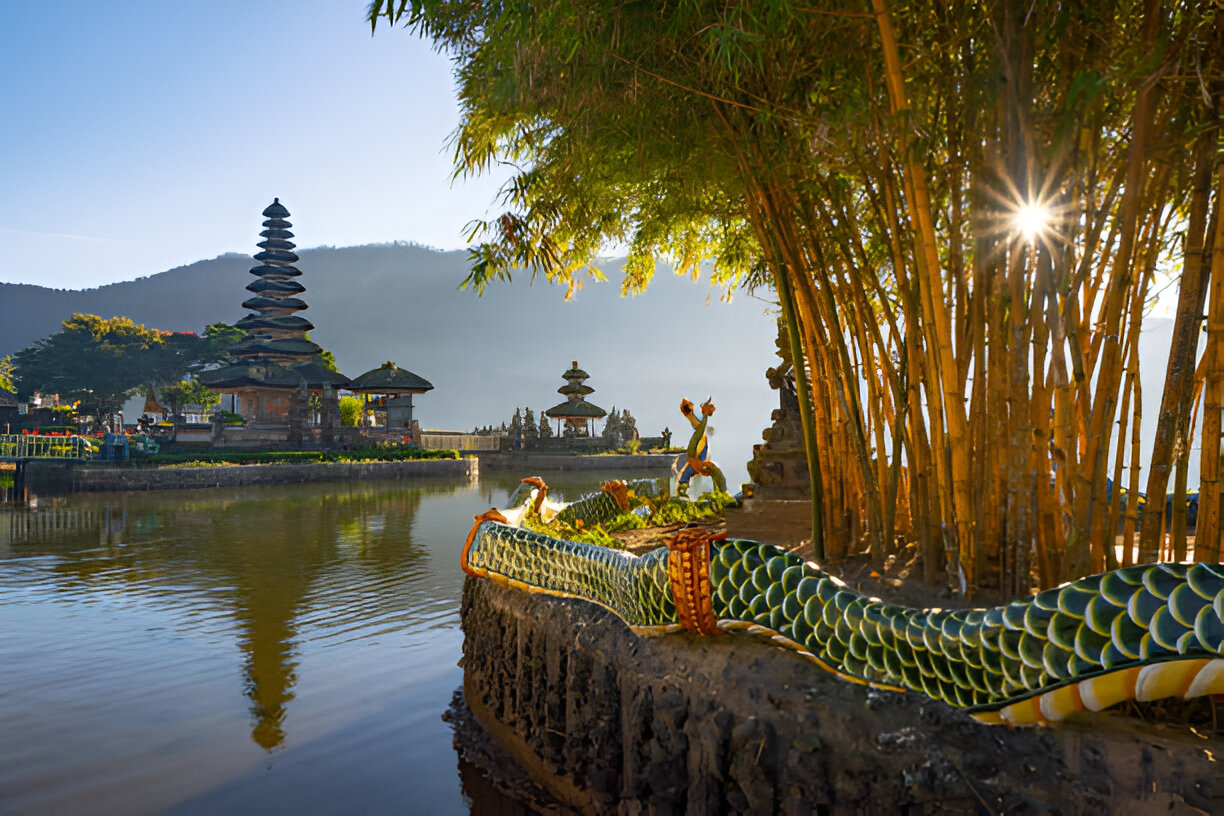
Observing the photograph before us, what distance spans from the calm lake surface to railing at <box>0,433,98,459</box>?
1010 cm

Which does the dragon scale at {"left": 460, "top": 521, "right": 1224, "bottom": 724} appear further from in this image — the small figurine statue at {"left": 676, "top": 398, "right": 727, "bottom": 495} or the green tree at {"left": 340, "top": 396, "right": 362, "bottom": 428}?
the green tree at {"left": 340, "top": 396, "right": 362, "bottom": 428}

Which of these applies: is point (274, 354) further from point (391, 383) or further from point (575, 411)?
point (575, 411)

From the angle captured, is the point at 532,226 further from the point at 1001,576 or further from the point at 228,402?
the point at 228,402

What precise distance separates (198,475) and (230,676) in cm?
1567

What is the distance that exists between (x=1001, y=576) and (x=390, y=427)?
27.1 meters

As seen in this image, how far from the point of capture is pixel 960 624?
2145 mm

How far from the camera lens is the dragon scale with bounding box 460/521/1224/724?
1.76m

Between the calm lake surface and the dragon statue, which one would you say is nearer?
the dragon statue

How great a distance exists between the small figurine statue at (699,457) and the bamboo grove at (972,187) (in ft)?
10.3

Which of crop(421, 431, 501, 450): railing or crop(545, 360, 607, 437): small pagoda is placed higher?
crop(545, 360, 607, 437): small pagoda

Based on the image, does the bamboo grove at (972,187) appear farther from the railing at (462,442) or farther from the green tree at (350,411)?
the green tree at (350,411)

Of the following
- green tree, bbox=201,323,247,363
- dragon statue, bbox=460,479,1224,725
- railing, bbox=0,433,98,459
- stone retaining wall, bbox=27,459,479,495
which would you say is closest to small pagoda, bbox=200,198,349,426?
stone retaining wall, bbox=27,459,479,495

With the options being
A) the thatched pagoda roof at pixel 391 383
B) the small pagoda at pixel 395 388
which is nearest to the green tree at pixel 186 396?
the thatched pagoda roof at pixel 391 383

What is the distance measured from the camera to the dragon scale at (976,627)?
1757 mm
